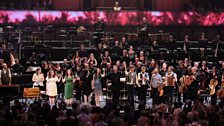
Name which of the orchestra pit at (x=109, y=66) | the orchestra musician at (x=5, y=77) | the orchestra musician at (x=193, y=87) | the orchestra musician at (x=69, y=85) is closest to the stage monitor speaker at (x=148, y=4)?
the orchestra pit at (x=109, y=66)

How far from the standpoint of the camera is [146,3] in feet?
122

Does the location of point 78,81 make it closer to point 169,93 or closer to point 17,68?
point 17,68

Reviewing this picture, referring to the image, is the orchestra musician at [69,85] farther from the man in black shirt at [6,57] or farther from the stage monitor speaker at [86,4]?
the stage monitor speaker at [86,4]

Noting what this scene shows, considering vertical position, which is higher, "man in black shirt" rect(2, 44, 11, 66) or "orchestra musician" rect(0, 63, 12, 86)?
"man in black shirt" rect(2, 44, 11, 66)

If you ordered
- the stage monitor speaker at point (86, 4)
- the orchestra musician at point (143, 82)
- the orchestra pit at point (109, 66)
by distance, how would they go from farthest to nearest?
the stage monitor speaker at point (86, 4) < the orchestra musician at point (143, 82) < the orchestra pit at point (109, 66)

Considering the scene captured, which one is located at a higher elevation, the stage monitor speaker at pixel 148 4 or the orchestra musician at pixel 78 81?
the stage monitor speaker at pixel 148 4

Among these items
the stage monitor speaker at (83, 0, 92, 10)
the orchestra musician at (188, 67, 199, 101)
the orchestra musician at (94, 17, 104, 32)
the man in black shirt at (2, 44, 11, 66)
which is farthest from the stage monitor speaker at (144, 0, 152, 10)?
the orchestra musician at (188, 67, 199, 101)

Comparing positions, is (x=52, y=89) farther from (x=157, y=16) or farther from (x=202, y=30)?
(x=202, y=30)

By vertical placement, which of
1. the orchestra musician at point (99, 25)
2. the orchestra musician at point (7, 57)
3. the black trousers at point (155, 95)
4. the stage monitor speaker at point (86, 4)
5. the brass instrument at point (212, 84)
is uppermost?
the stage monitor speaker at point (86, 4)

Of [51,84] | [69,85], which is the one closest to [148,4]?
[69,85]

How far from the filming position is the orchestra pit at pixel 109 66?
47.2 feet

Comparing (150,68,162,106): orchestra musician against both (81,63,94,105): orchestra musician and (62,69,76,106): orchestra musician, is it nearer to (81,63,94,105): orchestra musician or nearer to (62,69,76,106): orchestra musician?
(81,63,94,105): orchestra musician

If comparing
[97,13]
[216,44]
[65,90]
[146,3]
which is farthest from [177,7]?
[65,90]

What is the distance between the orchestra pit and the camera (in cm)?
1438
